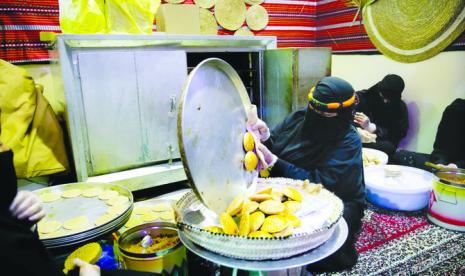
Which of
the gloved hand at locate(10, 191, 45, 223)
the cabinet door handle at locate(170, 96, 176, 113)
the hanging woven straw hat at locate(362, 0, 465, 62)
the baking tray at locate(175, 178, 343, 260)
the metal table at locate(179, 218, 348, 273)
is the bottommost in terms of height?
the metal table at locate(179, 218, 348, 273)

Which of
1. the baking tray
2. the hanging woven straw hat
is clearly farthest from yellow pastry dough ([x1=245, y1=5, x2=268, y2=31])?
the baking tray

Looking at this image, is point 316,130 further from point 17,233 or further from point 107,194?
point 17,233

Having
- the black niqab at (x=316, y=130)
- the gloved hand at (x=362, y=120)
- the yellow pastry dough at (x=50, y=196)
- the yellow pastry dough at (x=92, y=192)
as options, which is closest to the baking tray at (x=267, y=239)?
the black niqab at (x=316, y=130)

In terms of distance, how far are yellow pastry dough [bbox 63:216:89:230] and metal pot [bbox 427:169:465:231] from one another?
238 centimetres

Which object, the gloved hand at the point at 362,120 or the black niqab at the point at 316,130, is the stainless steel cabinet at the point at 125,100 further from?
the gloved hand at the point at 362,120

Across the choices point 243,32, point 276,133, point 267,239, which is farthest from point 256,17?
point 267,239

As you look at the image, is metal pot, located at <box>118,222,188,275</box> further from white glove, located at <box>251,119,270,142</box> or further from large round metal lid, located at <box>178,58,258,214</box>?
white glove, located at <box>251,119,270,142</box>

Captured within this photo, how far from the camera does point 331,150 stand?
5.81ft

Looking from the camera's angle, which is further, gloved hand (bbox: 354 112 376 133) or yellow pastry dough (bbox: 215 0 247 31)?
yellow pastry dough (bbox: 215 0 247 31)

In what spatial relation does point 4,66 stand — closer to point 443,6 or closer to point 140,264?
point 140,264

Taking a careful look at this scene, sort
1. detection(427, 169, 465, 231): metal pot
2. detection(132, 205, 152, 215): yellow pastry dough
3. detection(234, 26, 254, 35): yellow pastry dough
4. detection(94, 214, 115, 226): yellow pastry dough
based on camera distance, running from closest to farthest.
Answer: detection(94, 214, 115, 226): yellow pastry dough → detection(132, 205, 152, 215): yellow pastry dough → detection(427, 169, 465, 231): metal pot → detection(234, 26, 254, 35): yellow pastry dough

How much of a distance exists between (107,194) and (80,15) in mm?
1406

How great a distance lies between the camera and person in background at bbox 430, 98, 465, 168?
321 centimetres

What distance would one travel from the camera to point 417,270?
198 cm
